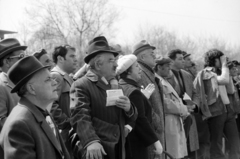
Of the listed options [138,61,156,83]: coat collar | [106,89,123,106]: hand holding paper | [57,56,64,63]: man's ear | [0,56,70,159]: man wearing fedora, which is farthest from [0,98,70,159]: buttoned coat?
[138,61,156,83]: coat collar

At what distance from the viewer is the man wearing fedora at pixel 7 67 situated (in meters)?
3.45

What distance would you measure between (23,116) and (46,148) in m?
0.34

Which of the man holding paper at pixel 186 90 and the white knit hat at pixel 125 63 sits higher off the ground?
the white knit hat at pixel 125 63

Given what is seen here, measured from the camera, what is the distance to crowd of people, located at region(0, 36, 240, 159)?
2703 mm

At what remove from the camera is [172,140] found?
541 cm

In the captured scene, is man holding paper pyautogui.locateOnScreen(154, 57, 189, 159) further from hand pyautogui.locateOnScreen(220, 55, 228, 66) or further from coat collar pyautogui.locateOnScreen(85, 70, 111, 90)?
hand pyautogui.locateOnScreen(220, 55, 228, 66)

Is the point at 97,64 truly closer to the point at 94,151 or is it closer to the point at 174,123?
the point at 94,151

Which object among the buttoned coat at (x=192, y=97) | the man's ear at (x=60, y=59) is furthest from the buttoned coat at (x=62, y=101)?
the buttoned coat at (x=192, y=97)

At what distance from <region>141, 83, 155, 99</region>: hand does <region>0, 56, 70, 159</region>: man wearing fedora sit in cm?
199

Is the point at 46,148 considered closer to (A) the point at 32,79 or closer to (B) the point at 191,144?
(A) the point at 32,79

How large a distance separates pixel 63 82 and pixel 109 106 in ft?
4.59

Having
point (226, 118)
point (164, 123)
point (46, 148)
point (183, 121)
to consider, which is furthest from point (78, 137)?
point (226, 118)

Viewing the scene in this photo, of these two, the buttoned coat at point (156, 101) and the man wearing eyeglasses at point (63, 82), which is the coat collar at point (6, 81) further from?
the buttoned coat at point (156, 101)

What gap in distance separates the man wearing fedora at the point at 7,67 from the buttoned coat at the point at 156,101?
2150 mm
